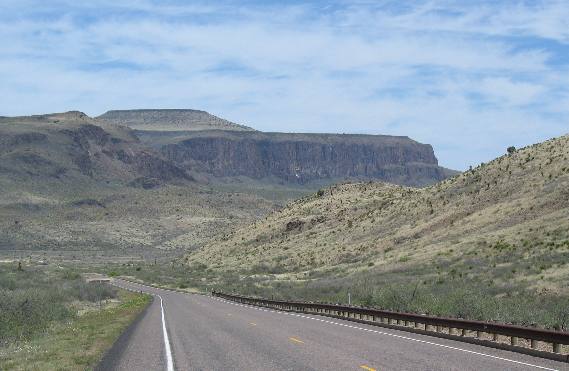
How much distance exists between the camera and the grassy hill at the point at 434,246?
3797cm

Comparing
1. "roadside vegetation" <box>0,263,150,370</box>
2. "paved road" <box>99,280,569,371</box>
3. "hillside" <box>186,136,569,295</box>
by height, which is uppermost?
"hillside" <box>186,136,569,295</box>

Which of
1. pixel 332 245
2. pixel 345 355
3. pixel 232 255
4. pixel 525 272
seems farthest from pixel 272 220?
pixel 345 355

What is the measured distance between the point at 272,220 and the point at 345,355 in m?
106

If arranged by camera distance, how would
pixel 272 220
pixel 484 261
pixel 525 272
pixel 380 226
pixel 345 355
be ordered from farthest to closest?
pixel 272 220 < pixel 380 226 < pixel 484 261 < pixel 525 272 < pixel 345 355

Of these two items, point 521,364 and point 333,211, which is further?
point 333,211

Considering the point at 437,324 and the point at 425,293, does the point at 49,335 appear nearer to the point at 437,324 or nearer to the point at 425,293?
the point at 437,324

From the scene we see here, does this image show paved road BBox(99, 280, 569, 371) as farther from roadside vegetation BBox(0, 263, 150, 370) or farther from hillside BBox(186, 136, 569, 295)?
hillside BBox(186, 136, 569, 295)

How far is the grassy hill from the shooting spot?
3797 centimetres

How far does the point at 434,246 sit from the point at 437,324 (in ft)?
137

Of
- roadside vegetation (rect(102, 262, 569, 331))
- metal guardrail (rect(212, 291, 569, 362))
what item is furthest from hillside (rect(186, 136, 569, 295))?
metal guardrail (rect(212, 291, 569, 362))

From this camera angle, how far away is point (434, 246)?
6631 cm

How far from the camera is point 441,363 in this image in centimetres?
1678

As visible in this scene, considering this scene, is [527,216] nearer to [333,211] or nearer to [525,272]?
[525,272]

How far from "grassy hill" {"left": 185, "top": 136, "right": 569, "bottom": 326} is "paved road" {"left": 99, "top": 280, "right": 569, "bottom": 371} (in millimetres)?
5206
